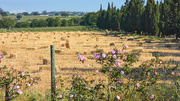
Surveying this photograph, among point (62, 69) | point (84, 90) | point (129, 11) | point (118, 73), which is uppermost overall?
point (129, 11)

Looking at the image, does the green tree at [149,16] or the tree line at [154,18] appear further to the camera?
the green tree at [149,16]

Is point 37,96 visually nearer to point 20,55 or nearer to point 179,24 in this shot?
point 20,55

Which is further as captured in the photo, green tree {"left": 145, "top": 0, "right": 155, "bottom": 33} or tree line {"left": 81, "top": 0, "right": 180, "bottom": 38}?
green tree {"left": 145, "top": 0, "right": 155, "bottom": 33}

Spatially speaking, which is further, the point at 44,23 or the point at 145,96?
the point at 44,23

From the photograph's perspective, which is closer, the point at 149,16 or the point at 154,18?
the point at 154,18

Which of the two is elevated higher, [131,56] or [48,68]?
[131,56]

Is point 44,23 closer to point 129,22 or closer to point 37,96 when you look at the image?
point 129,22

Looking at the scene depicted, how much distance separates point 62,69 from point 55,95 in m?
7.93

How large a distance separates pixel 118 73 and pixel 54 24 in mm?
117103

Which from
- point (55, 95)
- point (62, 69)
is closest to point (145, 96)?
point (55, 95)

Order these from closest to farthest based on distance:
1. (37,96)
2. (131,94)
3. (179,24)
A: (131,94), (37,96), (179,24)

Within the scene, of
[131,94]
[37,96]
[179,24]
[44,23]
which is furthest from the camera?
[44,23]

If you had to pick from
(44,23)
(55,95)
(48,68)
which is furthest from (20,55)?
(44,23)

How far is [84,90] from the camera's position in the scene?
615cm
